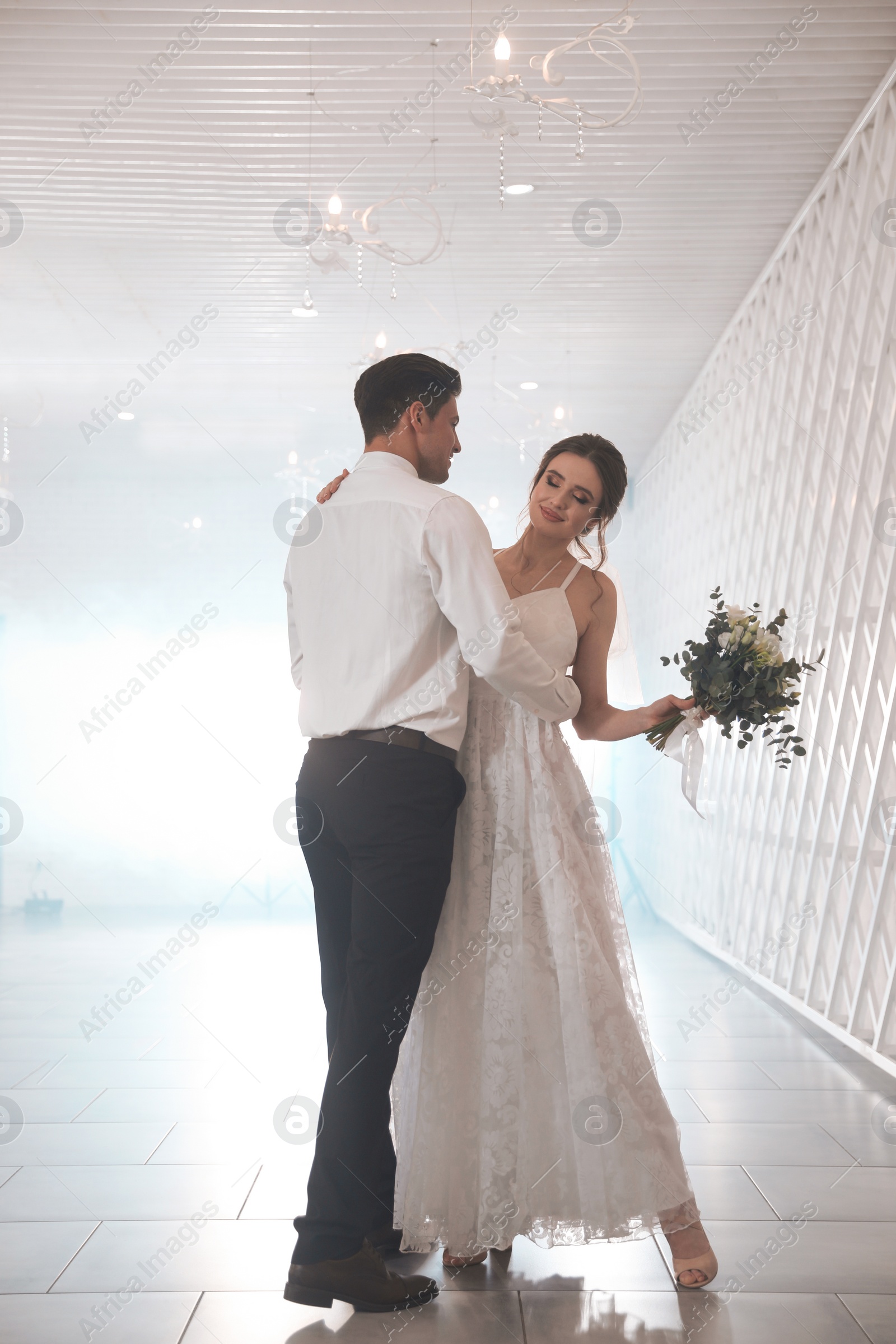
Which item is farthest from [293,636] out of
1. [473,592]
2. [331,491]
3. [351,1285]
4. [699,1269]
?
[699,1269]

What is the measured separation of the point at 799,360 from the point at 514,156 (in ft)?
4.52

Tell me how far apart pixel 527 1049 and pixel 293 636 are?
0.80 meters

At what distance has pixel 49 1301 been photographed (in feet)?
5.42

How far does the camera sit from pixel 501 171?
3275 millimetres

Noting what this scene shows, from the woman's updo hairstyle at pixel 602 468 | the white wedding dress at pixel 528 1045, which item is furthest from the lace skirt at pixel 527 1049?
the woman's updo hairstyle at pixel 602 468

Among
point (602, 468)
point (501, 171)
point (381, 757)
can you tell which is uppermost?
point (501, 171)

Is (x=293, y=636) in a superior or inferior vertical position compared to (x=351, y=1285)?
superior

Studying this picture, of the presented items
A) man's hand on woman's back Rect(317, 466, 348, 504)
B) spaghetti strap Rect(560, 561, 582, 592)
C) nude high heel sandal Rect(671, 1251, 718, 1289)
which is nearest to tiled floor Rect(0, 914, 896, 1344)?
nude high heel sandal Rect(671, 1251, 718, 1289)

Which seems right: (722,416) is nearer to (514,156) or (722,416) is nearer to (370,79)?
(514,156)

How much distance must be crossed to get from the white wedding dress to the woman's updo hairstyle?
413mm

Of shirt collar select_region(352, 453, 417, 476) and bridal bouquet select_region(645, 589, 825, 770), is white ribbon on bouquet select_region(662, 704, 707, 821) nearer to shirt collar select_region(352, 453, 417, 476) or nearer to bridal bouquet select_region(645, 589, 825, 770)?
bridal bouquet select_region(645, 589, 825, 770)

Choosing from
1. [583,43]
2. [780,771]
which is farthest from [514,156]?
[780,771]

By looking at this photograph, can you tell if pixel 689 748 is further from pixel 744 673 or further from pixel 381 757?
pixel 381 757

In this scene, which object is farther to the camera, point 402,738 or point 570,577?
point 570,577
